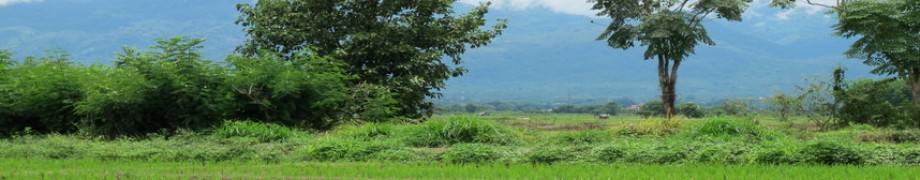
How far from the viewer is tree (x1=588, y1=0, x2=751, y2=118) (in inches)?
1325

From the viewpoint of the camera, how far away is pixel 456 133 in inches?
663

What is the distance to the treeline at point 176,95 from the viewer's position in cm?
1967

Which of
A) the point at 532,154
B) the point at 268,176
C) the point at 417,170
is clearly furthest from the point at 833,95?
the point at 268,176

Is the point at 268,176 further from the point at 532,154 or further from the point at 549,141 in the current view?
the point at 549,141

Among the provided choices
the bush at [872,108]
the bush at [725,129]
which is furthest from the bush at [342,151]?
the bush at [872,108]

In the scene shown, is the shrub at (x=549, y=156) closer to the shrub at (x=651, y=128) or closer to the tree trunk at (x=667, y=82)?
the shrub at (x=651, y=128)

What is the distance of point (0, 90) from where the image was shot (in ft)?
72.6

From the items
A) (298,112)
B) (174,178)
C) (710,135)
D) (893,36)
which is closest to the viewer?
(174,178)

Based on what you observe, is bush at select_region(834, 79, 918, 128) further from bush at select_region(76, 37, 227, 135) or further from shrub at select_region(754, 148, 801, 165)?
bush at select_region(76, 37, 227, 135)

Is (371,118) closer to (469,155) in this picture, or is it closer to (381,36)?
(381,36)

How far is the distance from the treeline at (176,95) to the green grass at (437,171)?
5821 millimetres

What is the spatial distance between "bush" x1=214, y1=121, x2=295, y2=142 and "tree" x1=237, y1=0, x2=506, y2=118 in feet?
22.1

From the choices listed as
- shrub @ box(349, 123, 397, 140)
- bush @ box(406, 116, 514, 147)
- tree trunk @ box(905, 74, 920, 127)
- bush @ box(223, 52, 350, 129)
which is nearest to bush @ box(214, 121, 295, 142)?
shrub @ box(349, 123, 397, 140)

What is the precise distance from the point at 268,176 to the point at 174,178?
111 centimetres
